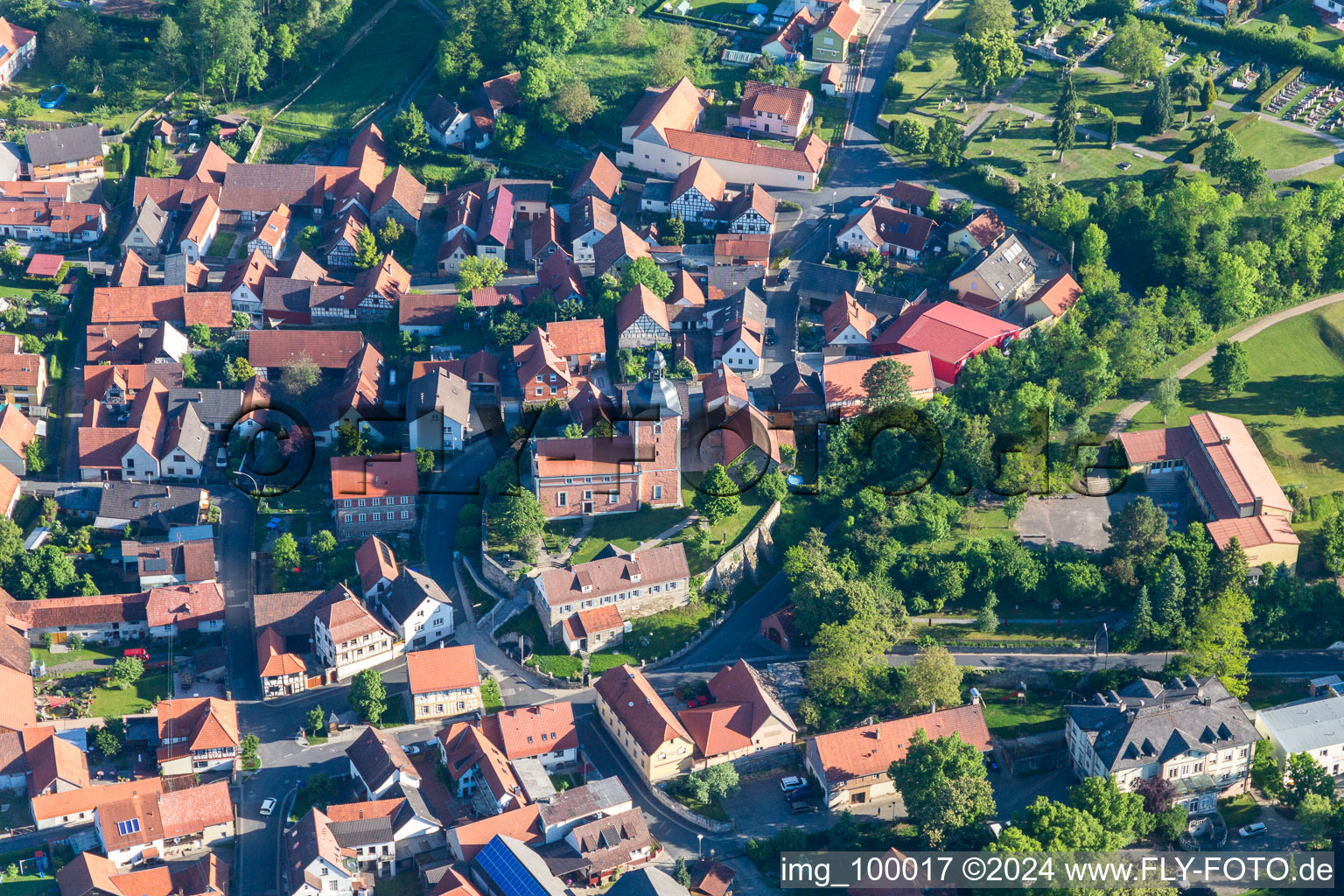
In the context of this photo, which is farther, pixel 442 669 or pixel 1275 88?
pixel 1275 88

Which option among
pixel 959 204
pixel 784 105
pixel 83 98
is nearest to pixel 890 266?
pixel 959 204

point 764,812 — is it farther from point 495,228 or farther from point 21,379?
point 21,379

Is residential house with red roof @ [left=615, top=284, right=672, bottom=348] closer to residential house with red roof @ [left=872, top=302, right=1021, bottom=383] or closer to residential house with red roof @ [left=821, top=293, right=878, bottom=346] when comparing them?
residential house with red roof @ [left=821, top=293, right=878, bottom=346]

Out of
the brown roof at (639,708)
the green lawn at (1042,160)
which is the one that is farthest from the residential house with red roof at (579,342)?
the green lawn at (1042,160)

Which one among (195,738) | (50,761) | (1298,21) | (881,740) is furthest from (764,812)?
(1298,21)

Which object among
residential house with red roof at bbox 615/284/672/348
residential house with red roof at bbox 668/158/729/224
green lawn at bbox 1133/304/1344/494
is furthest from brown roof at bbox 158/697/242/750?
green lawn at bbox 1133/304/1344/494
